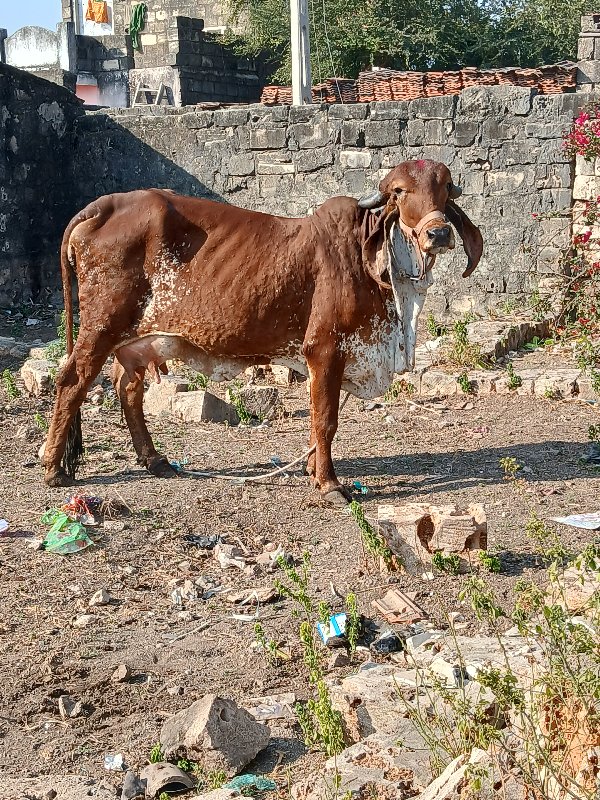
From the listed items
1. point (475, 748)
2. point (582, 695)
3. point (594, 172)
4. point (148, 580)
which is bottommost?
point (148, 580)

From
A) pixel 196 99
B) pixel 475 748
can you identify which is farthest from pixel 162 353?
pixel 196 99

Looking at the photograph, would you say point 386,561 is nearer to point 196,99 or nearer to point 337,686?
point 337,686

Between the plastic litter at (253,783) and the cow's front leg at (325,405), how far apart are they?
9.28 ft

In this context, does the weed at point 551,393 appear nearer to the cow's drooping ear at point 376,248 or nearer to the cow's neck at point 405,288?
the cow's neck at point 405,288

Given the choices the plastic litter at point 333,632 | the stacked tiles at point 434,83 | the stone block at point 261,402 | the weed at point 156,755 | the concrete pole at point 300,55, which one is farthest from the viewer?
the stacked tiles at point 434,83

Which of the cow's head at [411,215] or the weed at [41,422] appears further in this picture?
the weed at [41,422]

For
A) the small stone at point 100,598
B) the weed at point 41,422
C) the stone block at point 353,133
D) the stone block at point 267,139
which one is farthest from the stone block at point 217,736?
the stone block at point 267,139

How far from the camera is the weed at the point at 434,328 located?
1084 centimetres

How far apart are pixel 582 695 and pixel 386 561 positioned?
2421 millimetres

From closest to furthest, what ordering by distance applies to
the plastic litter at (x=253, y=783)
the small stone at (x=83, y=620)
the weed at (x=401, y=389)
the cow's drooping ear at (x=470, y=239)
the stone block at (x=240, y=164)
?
the plastic litter at (x=253, y=783) → the small stone at (x=83, y=620) → the cow's drooping ear at (x=470, y=239) → the weed at (x=401, y=389) → the stone block at (x=240, y=164)

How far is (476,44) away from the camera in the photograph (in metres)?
23.7

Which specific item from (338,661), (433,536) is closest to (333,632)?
(338,661)

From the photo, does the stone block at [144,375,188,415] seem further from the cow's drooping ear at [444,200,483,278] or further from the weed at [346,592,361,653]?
the weed at [346,592,361,653]

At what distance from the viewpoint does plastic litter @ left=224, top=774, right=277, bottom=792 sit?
3.56m
